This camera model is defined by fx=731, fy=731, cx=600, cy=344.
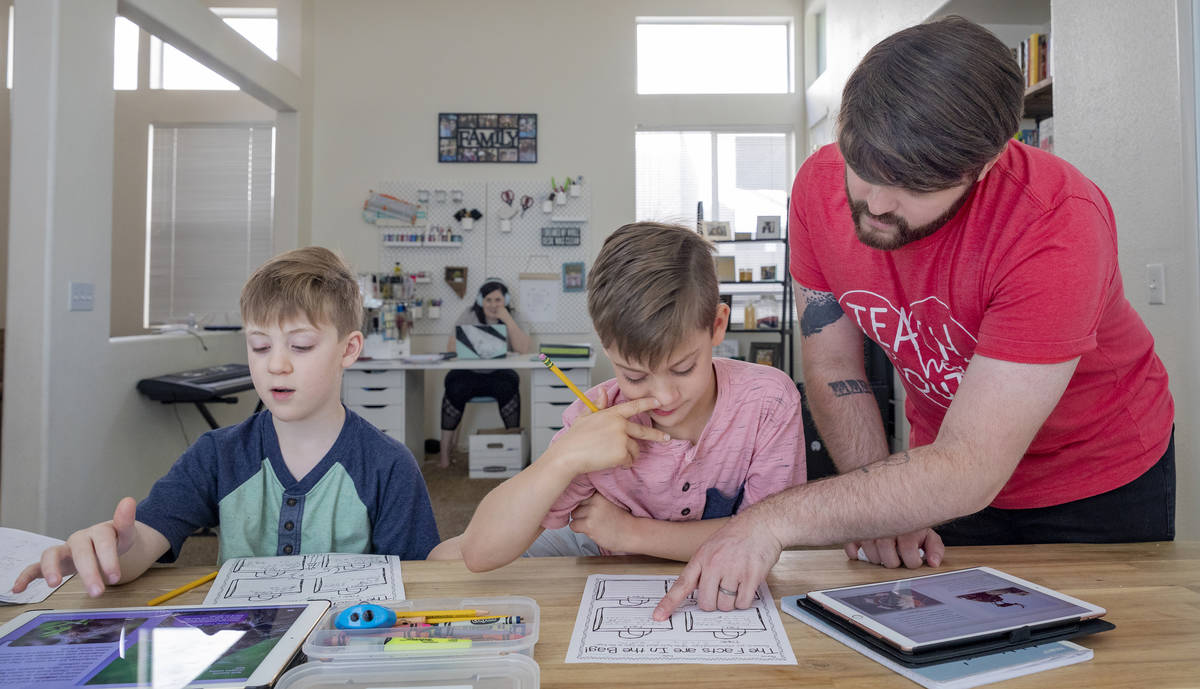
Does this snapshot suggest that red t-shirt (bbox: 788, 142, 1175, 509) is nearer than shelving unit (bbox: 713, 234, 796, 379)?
Yes

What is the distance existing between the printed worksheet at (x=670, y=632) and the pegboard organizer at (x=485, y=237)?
4.72 m

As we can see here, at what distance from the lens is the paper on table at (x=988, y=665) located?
0.59m

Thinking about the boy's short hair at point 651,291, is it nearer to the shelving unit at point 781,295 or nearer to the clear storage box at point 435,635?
the clear storage box at point 435,635

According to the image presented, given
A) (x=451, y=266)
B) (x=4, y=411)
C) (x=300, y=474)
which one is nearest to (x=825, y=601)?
(x=300, y=474)

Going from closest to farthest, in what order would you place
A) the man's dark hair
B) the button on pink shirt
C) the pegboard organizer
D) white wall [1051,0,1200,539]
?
1. the man's dark hair
2. the button on pink shirt
3. white wall [1051,0,1200,539]
4. the pegboard organizer

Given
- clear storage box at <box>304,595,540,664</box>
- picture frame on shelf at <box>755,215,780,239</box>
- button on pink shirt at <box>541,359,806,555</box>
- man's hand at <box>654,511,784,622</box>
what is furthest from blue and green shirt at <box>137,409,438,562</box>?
picture frame on shelf at <box>755,215,780,239</box>

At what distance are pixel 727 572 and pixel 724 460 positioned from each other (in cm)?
34

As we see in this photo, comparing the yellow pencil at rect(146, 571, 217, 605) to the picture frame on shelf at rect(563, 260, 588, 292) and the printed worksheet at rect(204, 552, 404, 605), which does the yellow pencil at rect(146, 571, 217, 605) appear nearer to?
the printed worksheet at rect(204, 552, 404, 605)

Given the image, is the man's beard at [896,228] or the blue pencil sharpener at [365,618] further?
the man's beard at [896,228]

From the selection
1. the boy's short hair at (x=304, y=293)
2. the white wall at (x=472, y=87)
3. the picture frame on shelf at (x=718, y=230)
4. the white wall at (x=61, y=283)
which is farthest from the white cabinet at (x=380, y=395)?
the boy's short hair at (x=304, y=293)

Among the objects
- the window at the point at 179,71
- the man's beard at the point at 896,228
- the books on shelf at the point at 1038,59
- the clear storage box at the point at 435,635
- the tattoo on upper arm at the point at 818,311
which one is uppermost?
the window at the point at 179,71

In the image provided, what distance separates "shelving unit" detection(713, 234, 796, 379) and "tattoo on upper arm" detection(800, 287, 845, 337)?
359cm

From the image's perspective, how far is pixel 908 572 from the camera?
2.85 ft

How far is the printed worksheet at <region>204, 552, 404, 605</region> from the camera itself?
82cm
